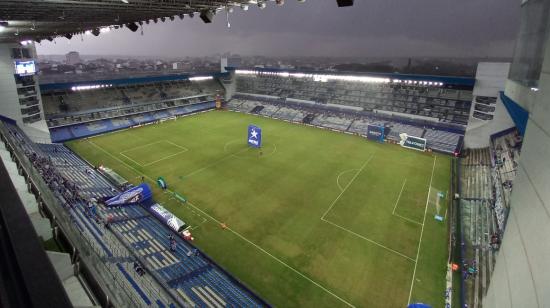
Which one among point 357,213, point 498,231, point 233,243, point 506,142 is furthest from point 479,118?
point 233,243

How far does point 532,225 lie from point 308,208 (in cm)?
1802

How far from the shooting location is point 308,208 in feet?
82.4

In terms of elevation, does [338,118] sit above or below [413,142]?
above

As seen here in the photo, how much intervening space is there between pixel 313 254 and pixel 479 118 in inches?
1411

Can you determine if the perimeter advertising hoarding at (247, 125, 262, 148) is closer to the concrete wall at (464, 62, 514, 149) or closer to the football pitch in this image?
the football pitch

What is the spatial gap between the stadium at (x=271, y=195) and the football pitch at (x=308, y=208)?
155 millimetres

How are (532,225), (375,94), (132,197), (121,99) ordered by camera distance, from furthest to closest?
(121,99) → (375,94) → (132,197) → (532,225)

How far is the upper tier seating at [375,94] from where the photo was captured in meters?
48.3

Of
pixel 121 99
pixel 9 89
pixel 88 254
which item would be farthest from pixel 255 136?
pixel 121 99

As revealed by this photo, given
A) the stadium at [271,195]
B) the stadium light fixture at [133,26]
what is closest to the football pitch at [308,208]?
the stadium at [271,195]

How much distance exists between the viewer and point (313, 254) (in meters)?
19.5

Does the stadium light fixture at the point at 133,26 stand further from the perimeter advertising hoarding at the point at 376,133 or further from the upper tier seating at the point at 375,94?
the upper tier seating at the point at 375,94

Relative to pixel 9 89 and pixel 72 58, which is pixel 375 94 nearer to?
pixel 9 89

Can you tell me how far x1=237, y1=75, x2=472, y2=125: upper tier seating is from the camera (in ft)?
159
